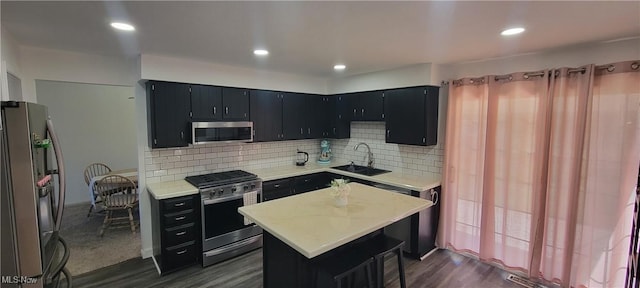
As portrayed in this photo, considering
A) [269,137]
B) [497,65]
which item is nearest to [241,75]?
[269,137]

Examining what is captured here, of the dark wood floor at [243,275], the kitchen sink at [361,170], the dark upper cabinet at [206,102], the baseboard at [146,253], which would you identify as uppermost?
the dark upper cabinet at [206,102]

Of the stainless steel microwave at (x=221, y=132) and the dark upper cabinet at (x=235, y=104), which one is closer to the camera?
the stainless steel microwave at (x=221, y=132)

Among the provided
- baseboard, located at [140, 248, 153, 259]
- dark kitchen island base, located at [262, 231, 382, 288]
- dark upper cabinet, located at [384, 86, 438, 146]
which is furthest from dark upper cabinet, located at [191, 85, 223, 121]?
dark upper cabinet, located at [384, 86, 438, 146]

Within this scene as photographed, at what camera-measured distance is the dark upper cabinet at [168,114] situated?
3.23 meters

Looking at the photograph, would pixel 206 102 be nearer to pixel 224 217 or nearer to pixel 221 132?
pixel 221 132

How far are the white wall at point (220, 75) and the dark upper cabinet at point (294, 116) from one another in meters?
0.13

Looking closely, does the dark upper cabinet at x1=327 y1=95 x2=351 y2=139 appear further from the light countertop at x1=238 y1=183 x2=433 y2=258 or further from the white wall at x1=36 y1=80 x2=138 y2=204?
the white wall at x1=36 y1=80 x2=138 y2=204

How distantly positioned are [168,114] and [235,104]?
2.77 feet

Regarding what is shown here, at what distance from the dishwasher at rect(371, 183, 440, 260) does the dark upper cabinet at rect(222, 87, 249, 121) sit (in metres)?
2.15

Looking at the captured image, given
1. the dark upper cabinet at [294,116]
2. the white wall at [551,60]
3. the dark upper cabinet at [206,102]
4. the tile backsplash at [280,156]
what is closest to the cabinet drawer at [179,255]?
the tile backsplash at [280,156]

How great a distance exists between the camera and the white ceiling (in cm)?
177

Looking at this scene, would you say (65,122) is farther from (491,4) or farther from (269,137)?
(491,4)

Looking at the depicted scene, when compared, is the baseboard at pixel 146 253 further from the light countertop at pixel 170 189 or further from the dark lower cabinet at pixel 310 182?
the dark lower cabinet at pixel 310 182

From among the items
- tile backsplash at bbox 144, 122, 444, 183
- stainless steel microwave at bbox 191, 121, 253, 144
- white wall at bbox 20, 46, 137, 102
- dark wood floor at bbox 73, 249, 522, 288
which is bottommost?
dark wood floor at bbox 73, 249, 522, 288
